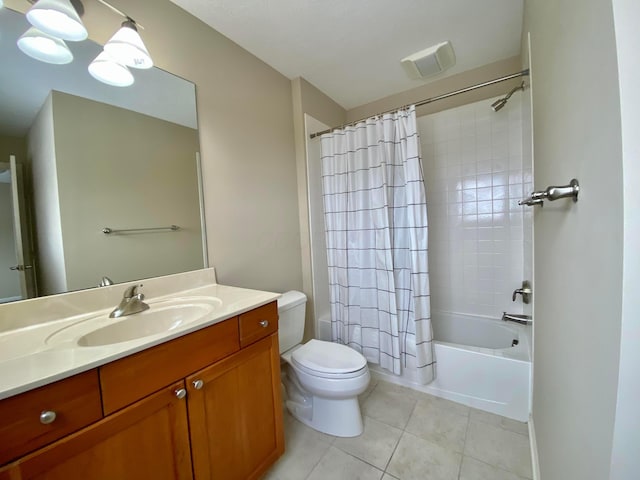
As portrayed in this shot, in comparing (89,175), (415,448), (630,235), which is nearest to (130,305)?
(89,175)

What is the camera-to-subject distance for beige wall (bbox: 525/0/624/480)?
0.41 m

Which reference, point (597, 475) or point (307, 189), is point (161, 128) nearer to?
point (307, 189)

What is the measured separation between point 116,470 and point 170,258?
829 millimetres

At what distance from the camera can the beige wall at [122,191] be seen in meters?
0.99

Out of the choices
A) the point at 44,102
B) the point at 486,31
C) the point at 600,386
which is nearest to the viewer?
the point at 600,386

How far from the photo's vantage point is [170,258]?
1268mm

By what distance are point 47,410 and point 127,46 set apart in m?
1.29

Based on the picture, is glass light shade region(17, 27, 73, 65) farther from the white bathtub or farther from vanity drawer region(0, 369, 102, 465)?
the white bathtub

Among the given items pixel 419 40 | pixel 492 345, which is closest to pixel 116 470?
pixel 492 345

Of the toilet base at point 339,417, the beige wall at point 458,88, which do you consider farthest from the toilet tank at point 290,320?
the beige wall at point 458,88

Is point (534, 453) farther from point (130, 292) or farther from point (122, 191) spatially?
point (122, 191)

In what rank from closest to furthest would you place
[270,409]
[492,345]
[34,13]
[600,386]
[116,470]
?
[600,386]
[116,470]
[34,13]
[270,409]
[492,345]

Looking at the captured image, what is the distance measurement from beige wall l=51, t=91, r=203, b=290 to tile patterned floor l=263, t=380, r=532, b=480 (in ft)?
3.77

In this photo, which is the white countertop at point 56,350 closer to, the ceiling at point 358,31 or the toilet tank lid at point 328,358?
the toilet tank lid at point 328,358
